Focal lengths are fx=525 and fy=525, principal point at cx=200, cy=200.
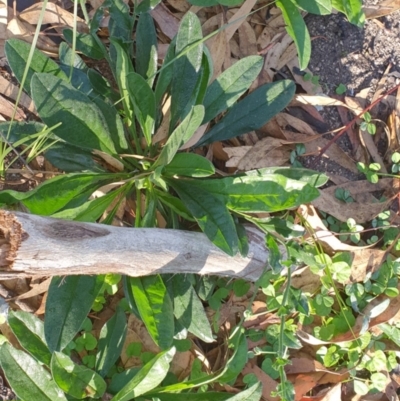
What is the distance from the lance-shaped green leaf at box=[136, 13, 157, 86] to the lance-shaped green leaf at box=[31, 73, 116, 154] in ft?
0.76

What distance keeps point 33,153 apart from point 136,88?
38 cm

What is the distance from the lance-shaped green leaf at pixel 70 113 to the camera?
4.55 ft

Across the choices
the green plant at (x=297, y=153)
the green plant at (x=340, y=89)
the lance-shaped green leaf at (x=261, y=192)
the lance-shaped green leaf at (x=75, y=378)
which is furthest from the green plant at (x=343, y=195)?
the lance-shaped green leaf at (x=75, y=378)

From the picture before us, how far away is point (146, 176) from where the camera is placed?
5.18 ft

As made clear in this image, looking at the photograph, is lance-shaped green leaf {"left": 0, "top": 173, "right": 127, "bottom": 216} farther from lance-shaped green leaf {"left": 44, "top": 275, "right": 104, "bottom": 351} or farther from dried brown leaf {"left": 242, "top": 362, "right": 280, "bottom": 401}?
dried brown leaf {"left": 242, "top": 362, "right": 280, "bottom": 401}

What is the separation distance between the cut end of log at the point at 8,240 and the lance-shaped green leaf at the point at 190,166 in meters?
0.57

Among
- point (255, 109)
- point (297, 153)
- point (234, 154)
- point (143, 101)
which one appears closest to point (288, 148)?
point (297, 153)

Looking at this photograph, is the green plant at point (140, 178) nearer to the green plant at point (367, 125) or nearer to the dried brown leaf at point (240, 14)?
the dried brown leaf at point (240, 14)

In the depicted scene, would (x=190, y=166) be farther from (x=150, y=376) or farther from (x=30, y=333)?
(x=30, y=333)

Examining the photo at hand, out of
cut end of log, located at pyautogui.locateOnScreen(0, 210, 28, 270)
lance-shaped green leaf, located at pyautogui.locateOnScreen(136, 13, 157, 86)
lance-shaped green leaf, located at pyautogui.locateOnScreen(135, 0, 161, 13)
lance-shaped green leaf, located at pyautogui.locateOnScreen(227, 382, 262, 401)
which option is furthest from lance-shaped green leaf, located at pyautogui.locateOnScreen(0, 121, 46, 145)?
lance-shaped green leaf, located at pyautogui.locateOnScreen(227, 382, 262, 401)

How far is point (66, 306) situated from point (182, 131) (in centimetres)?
61

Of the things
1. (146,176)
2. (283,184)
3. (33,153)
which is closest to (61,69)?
(33,153)

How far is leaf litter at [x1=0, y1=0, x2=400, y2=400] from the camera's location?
1.81m

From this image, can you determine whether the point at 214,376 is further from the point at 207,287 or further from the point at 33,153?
the point at 33,153
